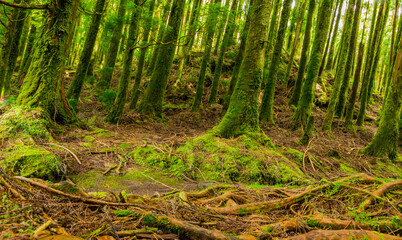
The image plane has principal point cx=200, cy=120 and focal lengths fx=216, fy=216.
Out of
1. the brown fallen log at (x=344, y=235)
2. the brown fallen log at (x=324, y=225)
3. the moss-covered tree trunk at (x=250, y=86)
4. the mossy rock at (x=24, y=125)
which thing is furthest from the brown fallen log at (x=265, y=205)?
the mossy rock at (x=24, y=125)

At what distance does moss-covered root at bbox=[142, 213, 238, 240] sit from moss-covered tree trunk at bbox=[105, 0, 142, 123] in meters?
6.96

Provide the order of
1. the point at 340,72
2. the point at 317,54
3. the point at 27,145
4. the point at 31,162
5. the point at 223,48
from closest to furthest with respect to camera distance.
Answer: the point at 31,162
the point at 27,145
the point at 317,54
the point at 340,72
the point at 223,48

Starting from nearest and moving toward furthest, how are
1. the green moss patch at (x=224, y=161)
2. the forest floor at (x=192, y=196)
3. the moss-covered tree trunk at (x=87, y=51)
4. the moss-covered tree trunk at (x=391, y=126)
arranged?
the forest floor at (x=192, y=196)
the green moss patch at (x=224, y=161)
the moss-covered tree trunk at (x=391, y=126)
the moss-covered tree trunk at (x=87, y=51)

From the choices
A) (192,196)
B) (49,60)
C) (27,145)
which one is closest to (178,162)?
(192,196)

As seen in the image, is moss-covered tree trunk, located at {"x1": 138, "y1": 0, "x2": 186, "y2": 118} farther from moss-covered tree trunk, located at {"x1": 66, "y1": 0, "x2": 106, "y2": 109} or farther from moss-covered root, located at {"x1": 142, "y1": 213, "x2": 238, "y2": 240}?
moss-covered root, located at {"x1": 142, "y1": 213, "x2": 238, "y2": 240}

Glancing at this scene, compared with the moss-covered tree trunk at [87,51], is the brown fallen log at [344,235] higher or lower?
lower

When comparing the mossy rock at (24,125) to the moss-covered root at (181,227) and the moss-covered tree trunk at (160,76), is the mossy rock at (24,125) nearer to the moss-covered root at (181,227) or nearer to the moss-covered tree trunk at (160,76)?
the moss-covered root at (181,227)

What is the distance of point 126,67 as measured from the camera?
798 centimetres

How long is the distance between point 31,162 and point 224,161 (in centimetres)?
336

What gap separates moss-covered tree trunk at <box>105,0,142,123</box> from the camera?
308 inches

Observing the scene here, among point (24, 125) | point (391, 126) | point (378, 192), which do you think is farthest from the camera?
point (391, 126)

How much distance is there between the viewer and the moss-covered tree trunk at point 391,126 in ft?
25.7

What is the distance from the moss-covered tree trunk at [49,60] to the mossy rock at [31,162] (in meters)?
2.01

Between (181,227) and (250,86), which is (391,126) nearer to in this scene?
(250,86)
